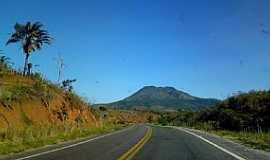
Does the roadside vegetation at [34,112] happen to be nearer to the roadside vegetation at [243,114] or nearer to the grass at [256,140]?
the grass at [256,140]

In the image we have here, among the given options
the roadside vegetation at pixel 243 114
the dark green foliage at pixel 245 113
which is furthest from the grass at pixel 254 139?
the dark green foliage at pixel 245 113

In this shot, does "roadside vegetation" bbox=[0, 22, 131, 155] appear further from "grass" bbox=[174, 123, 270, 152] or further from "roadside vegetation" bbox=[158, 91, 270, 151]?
"roadside vegetation" bbox=[158, 91, 270, 151]

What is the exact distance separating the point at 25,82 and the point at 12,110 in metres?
8.97

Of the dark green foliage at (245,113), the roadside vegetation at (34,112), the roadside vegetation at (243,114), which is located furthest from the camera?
the dark green foliage at (245,113)

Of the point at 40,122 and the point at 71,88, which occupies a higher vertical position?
the point at 71,88

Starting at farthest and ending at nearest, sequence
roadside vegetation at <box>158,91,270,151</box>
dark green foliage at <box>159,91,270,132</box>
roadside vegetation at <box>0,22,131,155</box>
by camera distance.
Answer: dark green foliage at <box>159,91,270,132</box> < roadside vegetation at <box>158,91,270,151</box> < roadside vegetation at <box>0,22,131,155</box>

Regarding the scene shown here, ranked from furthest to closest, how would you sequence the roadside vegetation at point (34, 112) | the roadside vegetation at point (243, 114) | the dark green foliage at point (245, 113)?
the dark green foliage at point (245, 113) → the roadside vegetation at point (243, 114) → the roadside vegetation at point (34, 112)

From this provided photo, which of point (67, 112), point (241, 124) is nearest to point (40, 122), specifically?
point (67, 112)

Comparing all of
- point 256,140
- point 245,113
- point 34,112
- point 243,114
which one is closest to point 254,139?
point 256,140

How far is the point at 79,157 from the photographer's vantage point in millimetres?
16531

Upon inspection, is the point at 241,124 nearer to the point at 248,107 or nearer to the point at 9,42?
the point at 248,107

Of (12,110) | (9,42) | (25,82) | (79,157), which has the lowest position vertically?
(79,157)

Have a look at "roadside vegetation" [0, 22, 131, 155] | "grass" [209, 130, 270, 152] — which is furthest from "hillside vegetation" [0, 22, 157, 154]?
"grass" [209, 130, 270, 152]

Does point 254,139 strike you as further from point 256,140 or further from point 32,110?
point 32,110
